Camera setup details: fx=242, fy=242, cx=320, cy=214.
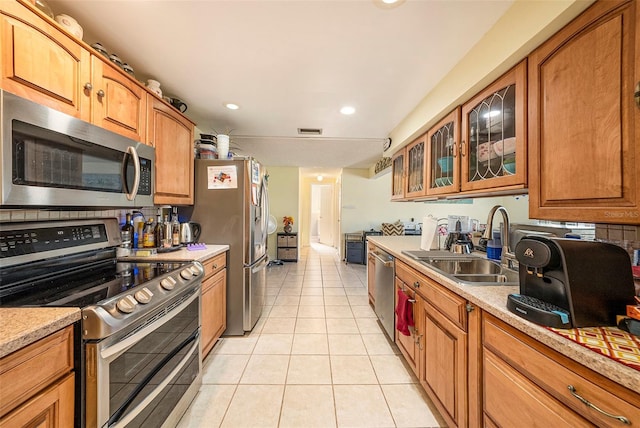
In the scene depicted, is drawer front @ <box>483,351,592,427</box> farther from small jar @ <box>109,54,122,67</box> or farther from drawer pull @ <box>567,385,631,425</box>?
small jar @ <box>109,54,122,67</box>

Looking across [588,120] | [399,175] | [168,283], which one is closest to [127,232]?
[168,283]

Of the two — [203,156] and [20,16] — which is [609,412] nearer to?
[20,16]

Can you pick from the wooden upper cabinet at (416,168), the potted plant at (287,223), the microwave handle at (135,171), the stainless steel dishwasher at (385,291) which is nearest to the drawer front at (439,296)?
the stainless steel dishwasher at (385,291)

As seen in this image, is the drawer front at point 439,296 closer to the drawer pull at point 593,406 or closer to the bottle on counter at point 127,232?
the drawer pull at point 593,406

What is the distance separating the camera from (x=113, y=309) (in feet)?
3.06

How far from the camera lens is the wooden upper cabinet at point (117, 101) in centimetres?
133

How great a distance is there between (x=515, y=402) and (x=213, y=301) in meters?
1.97

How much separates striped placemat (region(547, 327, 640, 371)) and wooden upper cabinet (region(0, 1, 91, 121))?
2160mm

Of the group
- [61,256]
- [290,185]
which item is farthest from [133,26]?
[290,185]

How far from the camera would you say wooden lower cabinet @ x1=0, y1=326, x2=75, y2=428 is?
65 cm

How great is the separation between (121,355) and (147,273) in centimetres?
48

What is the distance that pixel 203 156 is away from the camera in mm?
2426

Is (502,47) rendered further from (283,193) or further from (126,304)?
(283,193)

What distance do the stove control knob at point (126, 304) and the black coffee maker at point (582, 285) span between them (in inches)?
59.2
